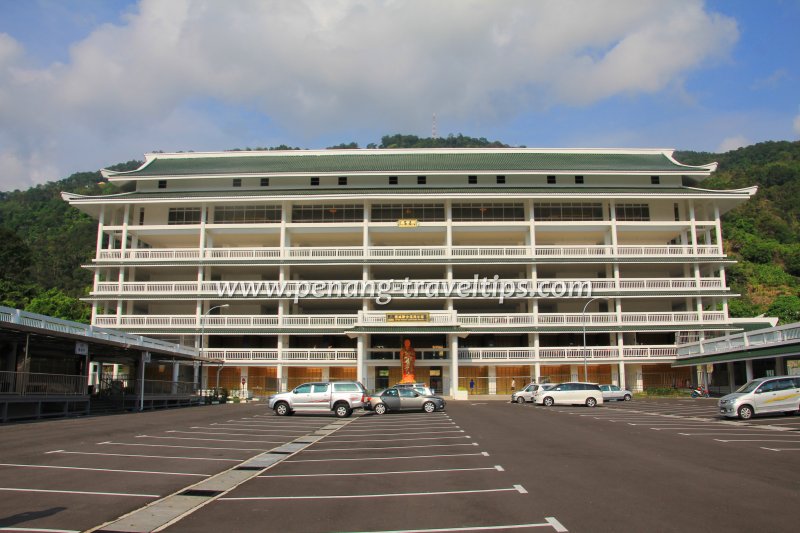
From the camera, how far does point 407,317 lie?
5562cm

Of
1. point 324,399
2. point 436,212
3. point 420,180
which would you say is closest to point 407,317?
point 436,212

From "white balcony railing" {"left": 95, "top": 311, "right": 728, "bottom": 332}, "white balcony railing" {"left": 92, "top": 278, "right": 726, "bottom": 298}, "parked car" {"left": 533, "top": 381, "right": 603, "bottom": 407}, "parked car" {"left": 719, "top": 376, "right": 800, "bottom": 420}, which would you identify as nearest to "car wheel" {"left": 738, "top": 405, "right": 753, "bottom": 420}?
"parked car" {"left": 719, "top": 376, "right": 800, "bottom": 420}

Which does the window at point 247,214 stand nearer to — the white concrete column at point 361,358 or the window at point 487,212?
the white concrete column at point 361,358

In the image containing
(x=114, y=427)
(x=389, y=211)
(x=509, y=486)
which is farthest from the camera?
(x=389, y=211)

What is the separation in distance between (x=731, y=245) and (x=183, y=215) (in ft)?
292

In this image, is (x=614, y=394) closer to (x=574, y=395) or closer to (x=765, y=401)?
(x=574, y=395)

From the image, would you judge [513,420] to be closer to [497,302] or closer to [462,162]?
[497,302]

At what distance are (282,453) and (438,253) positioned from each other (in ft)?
142

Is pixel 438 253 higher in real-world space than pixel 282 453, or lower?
higher

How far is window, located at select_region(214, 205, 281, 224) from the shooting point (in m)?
63.3

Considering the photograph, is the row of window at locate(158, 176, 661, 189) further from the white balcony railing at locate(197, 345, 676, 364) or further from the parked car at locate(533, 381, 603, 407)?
the parked car at locate(533, 381, 603, 407)

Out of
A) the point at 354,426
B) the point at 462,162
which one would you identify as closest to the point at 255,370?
the point at 462,162

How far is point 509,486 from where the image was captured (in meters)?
11.8

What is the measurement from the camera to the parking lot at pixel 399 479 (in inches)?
365
